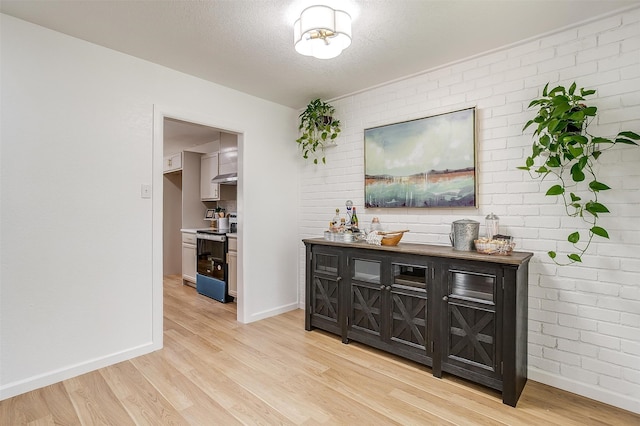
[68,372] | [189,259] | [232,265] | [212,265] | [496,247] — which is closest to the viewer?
[496,247]

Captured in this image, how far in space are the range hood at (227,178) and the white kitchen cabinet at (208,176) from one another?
329 mm

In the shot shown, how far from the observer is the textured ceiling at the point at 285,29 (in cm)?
200

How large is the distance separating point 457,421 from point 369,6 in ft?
8.23

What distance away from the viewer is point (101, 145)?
252 cm

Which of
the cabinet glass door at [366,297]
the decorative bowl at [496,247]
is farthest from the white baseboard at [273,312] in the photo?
the decorative bowl at [496,247]

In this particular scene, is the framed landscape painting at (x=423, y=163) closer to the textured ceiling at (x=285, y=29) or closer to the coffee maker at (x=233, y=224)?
the textured ceiling at (x=285, y=29)

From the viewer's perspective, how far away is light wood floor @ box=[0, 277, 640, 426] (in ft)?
6.32

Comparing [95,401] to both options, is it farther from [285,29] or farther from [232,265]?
[285,29]

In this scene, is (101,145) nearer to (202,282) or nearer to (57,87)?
(57,87)

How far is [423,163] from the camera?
2.91 metres

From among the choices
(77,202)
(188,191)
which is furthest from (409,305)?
(188,191)

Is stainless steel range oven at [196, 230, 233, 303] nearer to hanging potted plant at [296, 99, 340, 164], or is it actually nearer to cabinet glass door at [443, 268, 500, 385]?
hanging potted plant at [296, 99, 340, 164]

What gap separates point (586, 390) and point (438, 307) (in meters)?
1.05

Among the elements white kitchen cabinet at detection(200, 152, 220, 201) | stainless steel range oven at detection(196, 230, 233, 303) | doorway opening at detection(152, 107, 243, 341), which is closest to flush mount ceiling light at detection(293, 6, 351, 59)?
doorway opening at detection(152, 107, 243, 341)
